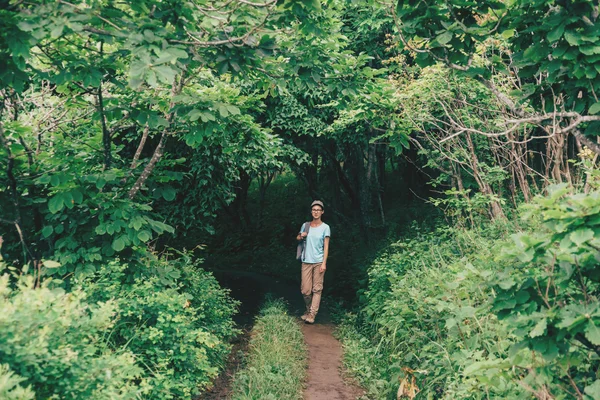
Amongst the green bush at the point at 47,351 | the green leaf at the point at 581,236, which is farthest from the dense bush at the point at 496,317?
the green bush at the point at 47,351

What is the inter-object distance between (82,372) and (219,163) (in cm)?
654

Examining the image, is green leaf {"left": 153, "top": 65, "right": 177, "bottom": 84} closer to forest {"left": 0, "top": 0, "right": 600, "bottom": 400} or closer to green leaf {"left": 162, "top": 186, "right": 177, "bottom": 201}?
forest {"left": 0, "top": 0, "right": 600, "bottom": 400}

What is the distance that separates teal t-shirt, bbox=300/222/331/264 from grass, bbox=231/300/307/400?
1.13 meters

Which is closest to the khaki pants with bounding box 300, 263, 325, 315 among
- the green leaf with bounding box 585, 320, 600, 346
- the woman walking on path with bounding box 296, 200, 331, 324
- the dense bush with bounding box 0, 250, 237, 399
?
the woman walking on path with bounding box 296, 200, 331, 324

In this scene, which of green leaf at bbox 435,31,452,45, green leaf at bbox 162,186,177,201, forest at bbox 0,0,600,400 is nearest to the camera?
forest at bbox 0,0,600,400

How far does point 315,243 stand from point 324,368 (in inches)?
97.9

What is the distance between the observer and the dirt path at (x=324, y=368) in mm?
6220

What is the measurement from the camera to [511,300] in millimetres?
3041

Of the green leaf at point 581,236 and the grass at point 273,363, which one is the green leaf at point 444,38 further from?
the grass at point 273,363

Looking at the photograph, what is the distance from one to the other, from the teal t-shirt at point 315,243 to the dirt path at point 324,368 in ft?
4.20

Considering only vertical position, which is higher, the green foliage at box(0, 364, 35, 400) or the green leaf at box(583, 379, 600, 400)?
the green leaf at box(583, 379, 600, 400)

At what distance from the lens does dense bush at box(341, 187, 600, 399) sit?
2816 mm

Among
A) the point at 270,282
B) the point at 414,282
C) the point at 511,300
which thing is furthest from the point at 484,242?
the point at 270,282

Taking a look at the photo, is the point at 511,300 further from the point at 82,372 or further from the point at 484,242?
the point at 484,242
